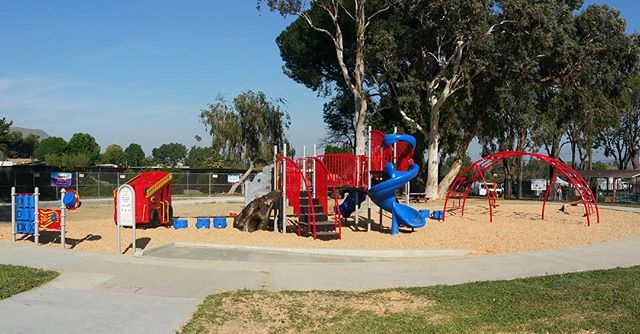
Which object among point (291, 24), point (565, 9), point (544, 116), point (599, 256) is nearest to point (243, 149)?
point (291, 24)

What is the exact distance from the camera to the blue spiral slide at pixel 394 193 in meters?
16.0

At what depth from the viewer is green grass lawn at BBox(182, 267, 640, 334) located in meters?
6.50

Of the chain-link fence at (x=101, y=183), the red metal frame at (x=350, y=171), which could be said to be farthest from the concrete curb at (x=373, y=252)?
the chain-link fence at (x=101, y=183)

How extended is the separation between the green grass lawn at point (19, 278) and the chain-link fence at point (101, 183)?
31.8 meters

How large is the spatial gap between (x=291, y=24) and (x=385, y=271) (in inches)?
1624

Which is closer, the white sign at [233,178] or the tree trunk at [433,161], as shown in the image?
the tree trunk at [433,161]

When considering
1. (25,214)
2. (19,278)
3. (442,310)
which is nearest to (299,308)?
(442,310)

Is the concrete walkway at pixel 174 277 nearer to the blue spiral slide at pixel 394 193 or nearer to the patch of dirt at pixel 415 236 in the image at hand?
the patch of dirt at pixel 415 236

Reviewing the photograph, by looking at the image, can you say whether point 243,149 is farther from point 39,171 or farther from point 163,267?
point 163,267

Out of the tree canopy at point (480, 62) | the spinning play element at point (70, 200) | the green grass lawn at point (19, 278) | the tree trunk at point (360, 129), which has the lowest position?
the green grass lawn at point (19, 278)

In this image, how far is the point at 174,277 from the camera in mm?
9703

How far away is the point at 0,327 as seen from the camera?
257 inches

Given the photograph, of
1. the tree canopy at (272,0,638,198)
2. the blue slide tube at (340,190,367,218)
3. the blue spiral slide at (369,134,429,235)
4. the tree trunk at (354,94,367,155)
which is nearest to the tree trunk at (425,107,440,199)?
the tree canopy at (272,0,638,198)

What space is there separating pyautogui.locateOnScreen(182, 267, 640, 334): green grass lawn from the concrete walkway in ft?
1.96
